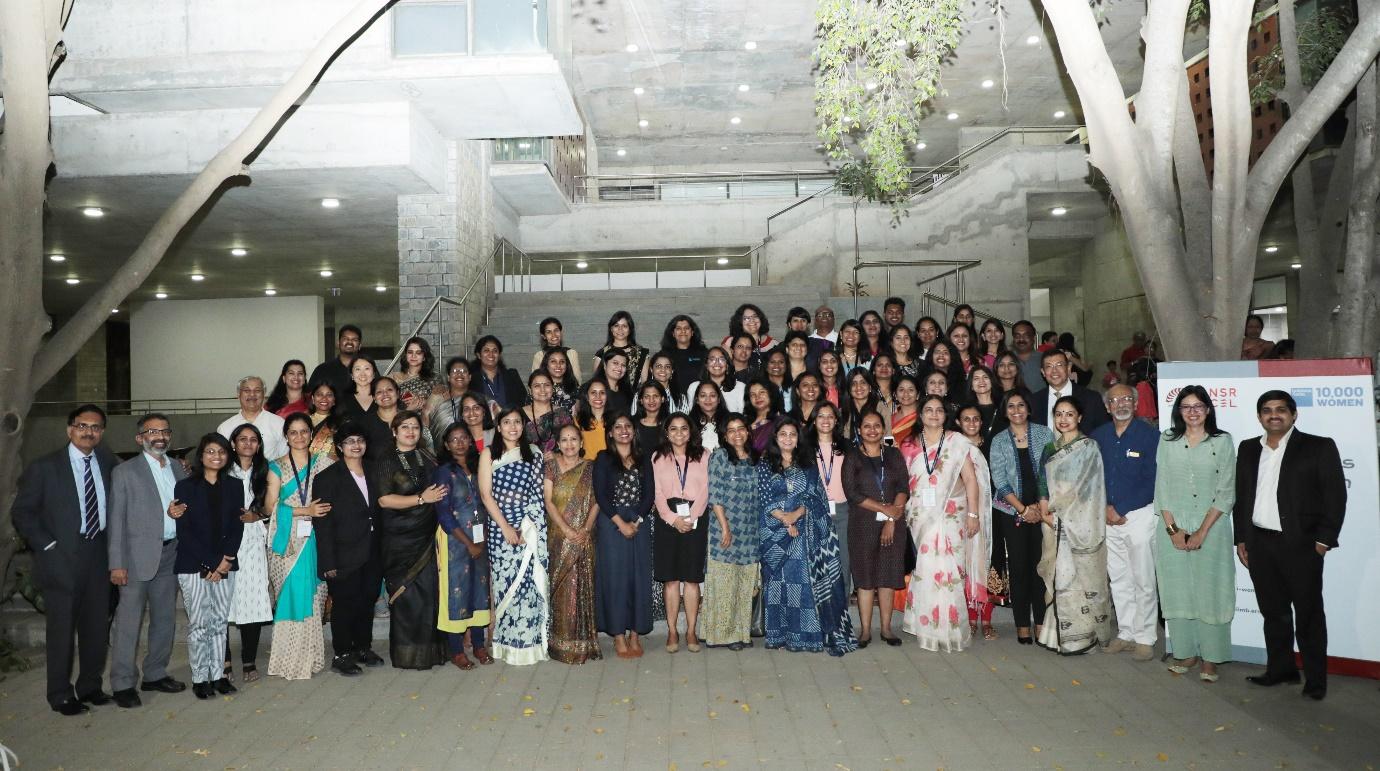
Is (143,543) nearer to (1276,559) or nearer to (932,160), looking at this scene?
(1276,559)

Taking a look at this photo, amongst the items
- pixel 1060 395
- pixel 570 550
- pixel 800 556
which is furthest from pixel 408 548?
pixel 1060 395

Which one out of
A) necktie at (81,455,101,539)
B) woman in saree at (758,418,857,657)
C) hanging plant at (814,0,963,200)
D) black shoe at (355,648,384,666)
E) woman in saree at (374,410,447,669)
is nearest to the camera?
necktie at (81,455,101,539)

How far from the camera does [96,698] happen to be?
488cm

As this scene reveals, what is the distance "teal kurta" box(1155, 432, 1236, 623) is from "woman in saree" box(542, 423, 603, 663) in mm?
3423

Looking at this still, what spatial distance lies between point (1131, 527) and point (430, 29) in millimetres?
7340

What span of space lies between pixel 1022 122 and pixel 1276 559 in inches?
659

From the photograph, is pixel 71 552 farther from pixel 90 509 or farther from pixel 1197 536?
pixel 1197 536

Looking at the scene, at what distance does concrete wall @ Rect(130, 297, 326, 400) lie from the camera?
65.2ft

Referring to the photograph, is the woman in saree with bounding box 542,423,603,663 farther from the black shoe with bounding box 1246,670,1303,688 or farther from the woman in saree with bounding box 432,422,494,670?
the black shoe with bounding box 1246,670,1303,688

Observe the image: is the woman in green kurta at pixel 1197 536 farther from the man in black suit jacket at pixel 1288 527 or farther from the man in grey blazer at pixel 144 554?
the man in grey blazer at pixel 144 554

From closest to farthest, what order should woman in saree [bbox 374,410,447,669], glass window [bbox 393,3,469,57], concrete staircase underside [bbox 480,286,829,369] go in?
1. woman in saree [bbox 374,410,447,669]
2. glass window [bbox 393,3,469,57]
3. concrete staircase underside [bbox 480,286,829,369]

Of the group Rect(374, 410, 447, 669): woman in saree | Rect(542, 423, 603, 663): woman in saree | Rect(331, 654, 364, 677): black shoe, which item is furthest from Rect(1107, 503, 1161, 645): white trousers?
Rect(331, 654, 364, 677): black shoe

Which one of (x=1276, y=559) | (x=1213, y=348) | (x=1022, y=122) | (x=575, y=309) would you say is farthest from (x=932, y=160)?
(x=1276, y=559)

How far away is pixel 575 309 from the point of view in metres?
12.7
